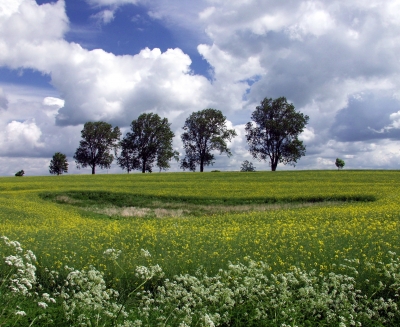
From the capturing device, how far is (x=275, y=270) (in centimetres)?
953

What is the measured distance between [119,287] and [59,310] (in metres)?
2.79

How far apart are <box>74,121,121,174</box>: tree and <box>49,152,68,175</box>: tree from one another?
12.1m

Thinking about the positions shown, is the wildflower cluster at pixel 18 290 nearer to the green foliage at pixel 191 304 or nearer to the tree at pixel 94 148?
the green foliage at pixel 191 304

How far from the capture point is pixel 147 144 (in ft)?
245

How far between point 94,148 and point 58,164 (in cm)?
1554

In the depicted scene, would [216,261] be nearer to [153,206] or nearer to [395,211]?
[395,211]

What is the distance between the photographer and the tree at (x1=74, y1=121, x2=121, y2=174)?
77375 mm

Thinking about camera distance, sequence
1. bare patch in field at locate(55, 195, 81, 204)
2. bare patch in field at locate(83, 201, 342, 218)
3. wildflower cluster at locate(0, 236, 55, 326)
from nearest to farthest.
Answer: wildflower cluster at locate(0, 236, 55, 326), bare patch in field at locate(83, 201, 342, 218), bare patch in field at locate(55, 195, 81, 204)

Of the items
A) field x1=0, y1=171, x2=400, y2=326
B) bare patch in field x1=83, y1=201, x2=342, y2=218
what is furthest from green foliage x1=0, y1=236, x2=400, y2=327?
bare patch in field x1=83, y1=201, x2=342, y2=218

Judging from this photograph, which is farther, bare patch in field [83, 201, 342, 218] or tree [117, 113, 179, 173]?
tree [117, 113, 179, 173]

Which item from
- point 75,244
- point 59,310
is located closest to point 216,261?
point 59,310

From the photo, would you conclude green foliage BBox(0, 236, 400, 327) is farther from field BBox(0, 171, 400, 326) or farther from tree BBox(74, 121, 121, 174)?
tree BBox(74, 121, 121, 174)

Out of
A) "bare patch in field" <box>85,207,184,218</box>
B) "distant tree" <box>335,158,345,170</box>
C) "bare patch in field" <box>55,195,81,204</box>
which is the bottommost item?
"bare patch in field" <box>85,207,184,218</box>

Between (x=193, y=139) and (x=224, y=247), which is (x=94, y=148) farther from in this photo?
(x=224, y=247)
